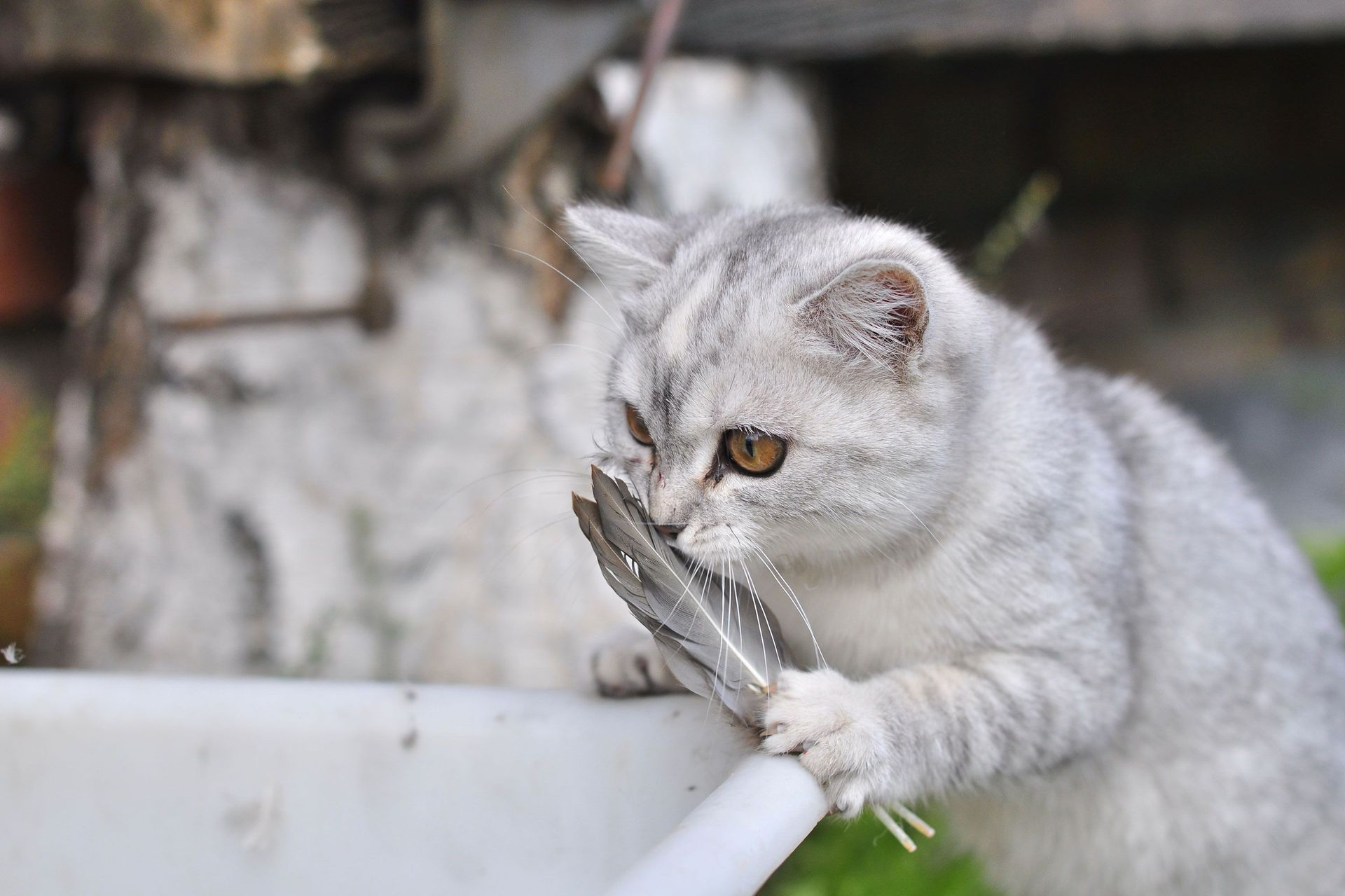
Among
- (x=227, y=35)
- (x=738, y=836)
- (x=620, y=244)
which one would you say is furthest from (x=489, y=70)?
(x=738, y=836)

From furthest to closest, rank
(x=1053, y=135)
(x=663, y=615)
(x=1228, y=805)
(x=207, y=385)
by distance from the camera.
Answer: (x=1053, y=135) → (x=207, y=385) → (x=1228, y=805) → (x=663, y=615)

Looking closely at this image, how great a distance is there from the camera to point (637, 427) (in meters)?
1.51

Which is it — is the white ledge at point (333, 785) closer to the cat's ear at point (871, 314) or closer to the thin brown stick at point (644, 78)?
the cat's ear at point (871, 314)

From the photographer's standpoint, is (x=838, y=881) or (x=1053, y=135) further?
(x=1053, y=135)

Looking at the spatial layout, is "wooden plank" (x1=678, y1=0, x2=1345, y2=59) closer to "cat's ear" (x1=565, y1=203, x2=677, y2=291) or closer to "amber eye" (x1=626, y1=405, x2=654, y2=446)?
"cat's ear" (x1=565, y1=203, x2=677, y2=291)

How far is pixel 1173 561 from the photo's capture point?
5.85ft

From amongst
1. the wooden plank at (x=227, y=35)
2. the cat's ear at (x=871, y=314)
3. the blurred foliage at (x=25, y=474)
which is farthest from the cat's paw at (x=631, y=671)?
the blurred foliage at (x=25, y=474)

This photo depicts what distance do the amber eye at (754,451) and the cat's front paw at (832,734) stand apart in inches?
9.8

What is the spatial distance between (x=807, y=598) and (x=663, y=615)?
394mm

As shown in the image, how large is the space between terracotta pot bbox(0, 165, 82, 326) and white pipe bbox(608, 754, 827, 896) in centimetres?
296

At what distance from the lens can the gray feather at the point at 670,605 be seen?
121 cm

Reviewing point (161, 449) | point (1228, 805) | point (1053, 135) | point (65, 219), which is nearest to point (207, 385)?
point (161, 449)

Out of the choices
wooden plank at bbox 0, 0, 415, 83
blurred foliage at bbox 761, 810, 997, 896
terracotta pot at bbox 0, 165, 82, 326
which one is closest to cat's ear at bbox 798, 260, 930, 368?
blurred foliage at bbox 761, 810, 997, 896

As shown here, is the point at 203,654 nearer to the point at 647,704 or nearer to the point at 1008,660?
the point at 647,704
